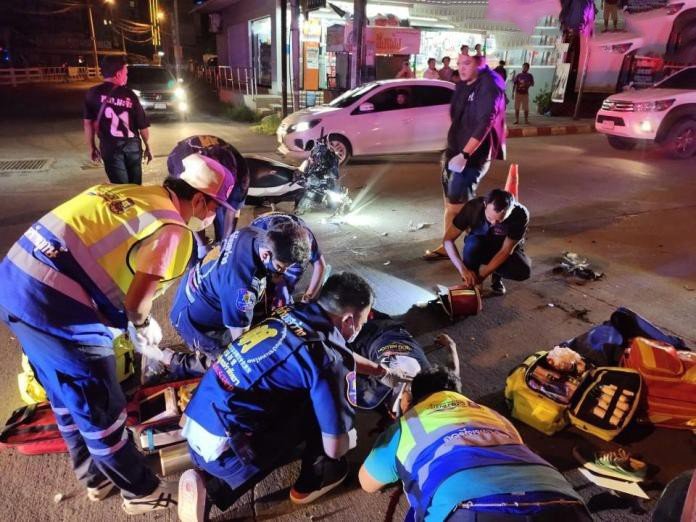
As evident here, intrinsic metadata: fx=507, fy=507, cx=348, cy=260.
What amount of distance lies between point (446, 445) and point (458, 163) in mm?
3803

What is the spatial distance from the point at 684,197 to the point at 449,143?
15.8ft

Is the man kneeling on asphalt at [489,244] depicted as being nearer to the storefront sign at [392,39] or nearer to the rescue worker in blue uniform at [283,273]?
the rescue worker in blue uniform at [283,273]

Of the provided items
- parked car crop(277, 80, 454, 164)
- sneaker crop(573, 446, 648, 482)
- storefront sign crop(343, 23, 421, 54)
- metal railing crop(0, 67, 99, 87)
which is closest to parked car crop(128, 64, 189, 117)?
storefront sign crop(343, 23, 421, 54)

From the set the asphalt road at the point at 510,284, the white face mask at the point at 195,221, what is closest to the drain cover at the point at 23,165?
the asphalt road at the point at 510,284

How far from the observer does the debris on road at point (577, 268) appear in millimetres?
4953

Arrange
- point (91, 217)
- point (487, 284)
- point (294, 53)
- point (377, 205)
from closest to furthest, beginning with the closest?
1. point (91, 217)
2. point (487, 284)
3. point (377, 205)
4. point (294, 53)

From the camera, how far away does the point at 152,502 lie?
2295 mm

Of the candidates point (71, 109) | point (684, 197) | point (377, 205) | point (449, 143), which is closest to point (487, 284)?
point (449, 143)

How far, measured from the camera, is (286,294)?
331 cm

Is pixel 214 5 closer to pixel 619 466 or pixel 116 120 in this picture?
pixel 116 120

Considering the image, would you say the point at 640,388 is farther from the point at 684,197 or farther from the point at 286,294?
the point at 684,197

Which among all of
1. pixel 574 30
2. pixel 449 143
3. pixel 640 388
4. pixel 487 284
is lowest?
pixel 487 284

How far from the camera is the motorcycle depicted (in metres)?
6.36

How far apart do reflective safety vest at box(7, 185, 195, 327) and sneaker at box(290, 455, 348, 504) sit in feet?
3.64
